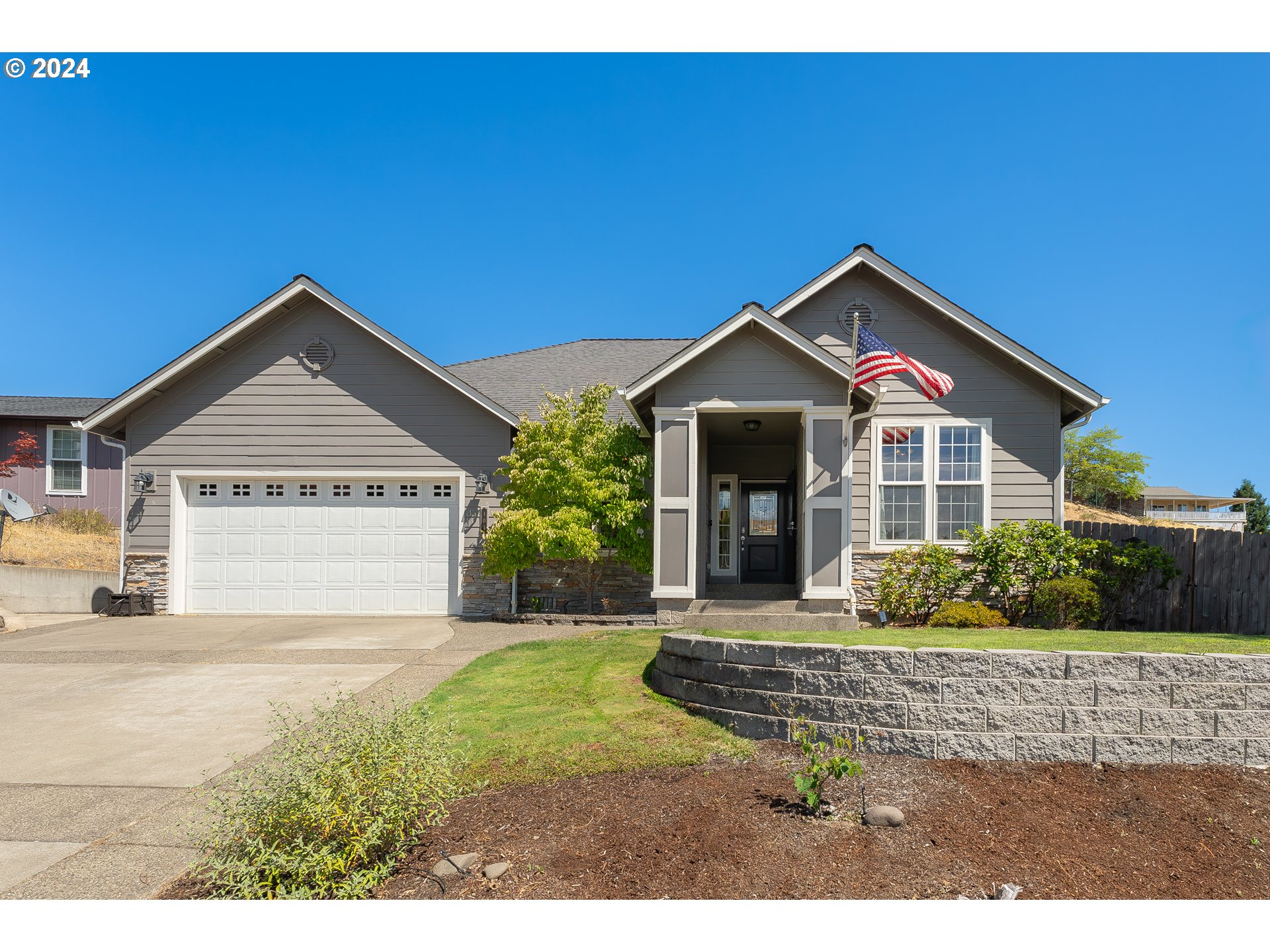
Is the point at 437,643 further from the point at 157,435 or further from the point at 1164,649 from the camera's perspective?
the point at 1164,649

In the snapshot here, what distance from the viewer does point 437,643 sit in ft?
33.0

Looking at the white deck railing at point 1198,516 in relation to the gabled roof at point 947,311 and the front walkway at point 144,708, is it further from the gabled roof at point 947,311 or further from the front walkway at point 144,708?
the front walkway at point 144,708

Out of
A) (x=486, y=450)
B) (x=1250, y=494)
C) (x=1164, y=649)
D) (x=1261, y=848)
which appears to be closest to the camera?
(x=1261, y=848)

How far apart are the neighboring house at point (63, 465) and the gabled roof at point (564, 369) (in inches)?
448

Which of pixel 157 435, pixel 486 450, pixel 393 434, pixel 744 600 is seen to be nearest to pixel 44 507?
pixel 157 435

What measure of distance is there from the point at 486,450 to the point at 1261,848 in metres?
11.2

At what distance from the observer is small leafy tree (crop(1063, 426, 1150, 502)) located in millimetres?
44969

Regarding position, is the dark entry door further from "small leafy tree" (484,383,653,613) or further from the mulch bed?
the mulch bed

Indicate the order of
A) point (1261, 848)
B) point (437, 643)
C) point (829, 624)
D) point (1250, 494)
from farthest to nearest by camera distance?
point (1250, 494) < point (437, 643) < point (829, 624) < point (1261, 848)

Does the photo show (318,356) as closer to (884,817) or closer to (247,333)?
(247,333)

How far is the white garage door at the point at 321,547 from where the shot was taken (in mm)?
13109

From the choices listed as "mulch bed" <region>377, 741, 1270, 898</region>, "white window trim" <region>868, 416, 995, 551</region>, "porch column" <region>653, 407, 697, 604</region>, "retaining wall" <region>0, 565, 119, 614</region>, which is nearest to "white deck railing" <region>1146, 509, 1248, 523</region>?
"white window trim" <region>868, 416, 995, 551</region>

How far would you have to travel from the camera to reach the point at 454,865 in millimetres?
3621

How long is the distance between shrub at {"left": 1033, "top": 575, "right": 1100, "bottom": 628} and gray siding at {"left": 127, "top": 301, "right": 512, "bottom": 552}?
869 cm
